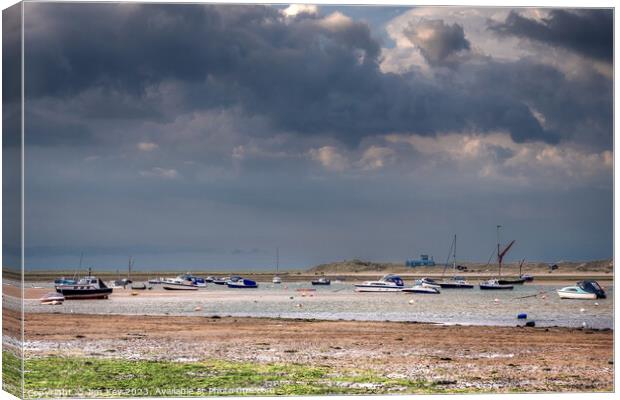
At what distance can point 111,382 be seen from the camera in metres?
Answer: 15.0

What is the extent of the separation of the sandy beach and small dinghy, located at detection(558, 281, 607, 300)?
20747 millimetres

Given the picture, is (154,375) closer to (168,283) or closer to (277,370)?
(277,370)

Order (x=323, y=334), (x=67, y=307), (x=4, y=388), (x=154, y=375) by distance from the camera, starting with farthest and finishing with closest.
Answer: (x=67, y=307) < (x=323, y=334) < (x=154, y=375) < (x=4, y=388)

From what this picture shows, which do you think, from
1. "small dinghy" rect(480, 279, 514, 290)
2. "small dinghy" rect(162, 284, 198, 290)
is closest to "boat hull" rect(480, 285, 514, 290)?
"small dinghy" rect(480, 279, 514, 290)

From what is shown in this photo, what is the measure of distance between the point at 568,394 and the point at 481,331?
22.6 feet

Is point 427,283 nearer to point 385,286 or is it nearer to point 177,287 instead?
point 385,286

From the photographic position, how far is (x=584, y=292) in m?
44.6

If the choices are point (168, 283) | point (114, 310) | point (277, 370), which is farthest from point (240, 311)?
point (168, 283)

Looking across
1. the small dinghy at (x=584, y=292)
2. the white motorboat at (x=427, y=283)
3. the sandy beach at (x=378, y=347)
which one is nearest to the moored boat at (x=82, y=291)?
the white motorboat at (x=427, y=283)

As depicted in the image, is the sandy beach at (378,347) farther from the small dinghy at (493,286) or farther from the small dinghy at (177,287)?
the small dinghy at (177,287)

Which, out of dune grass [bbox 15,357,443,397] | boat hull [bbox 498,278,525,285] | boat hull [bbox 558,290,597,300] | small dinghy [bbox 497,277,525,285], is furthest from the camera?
small dinghy [bbox 497,277,525,285]

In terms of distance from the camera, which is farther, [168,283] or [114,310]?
[168,283]

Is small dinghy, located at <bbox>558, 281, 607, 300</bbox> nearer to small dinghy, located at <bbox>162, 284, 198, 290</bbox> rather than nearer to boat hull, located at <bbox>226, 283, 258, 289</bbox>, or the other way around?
small dinghy, located at <bbox>162, 284, 198, 290</bbox>

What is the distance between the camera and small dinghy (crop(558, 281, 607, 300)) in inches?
1692
